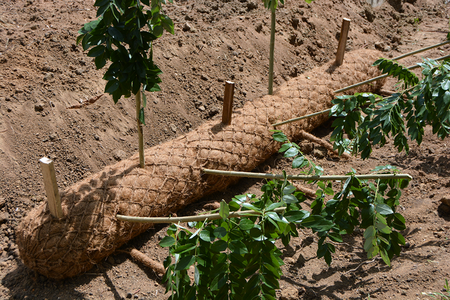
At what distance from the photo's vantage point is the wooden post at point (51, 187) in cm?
240

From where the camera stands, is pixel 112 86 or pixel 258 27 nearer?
pixel 112 86

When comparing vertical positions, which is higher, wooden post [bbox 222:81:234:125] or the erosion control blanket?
wooden post [bbox 222:81:234:125]

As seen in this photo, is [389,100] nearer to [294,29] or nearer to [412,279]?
[412,279]

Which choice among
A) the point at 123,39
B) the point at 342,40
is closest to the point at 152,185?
the point at 123,39

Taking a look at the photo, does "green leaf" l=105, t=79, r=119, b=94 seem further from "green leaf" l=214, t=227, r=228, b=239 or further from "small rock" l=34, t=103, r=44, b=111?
"small rock" l=34, t=103, r=44, b=111

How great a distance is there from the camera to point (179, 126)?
4289mm

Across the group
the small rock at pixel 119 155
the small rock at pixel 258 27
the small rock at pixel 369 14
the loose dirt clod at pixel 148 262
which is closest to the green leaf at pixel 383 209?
the loose dirt clod at pixel 148 262

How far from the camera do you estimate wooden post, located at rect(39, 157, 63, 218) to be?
→ 2401 millimetres

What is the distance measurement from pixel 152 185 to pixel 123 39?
1.24m

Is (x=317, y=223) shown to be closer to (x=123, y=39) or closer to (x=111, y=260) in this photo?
(x=123, y=39)

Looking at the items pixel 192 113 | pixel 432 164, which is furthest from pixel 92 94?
pixel 432 164

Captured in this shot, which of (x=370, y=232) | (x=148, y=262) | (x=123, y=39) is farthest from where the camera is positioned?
(x=148, y=262)

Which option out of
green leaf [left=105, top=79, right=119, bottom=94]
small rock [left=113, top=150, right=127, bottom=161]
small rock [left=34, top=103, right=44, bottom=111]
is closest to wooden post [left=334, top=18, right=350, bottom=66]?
small rock [left=113, top=150, right=127, bottom=161]

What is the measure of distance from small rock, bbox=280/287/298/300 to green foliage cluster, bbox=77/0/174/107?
176 centimetres
